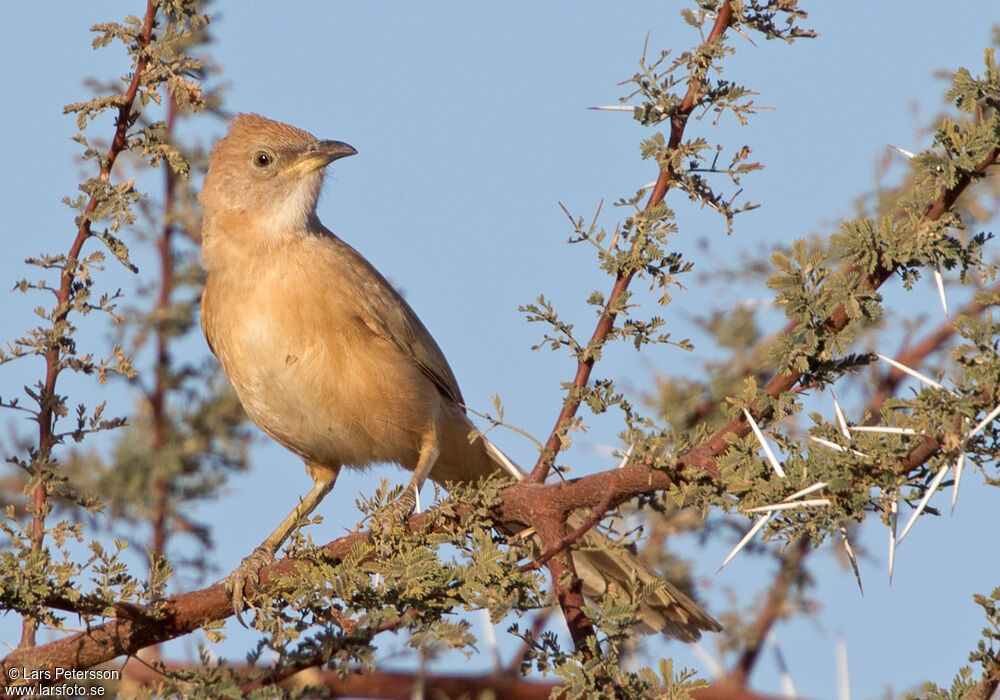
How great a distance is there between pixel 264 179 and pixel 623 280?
3311 mm

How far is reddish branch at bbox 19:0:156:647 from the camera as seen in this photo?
3.77 meters

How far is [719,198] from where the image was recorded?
362 cm

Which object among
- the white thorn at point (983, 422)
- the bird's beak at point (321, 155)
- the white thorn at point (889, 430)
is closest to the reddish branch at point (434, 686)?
the white thorn at point (889, 430)

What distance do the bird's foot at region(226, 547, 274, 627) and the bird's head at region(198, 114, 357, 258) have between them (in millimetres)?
1730

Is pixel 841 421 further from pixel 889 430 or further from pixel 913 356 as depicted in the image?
pixel 913 356

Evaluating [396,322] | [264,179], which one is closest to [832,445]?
[396,322]

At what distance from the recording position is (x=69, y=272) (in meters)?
3.77

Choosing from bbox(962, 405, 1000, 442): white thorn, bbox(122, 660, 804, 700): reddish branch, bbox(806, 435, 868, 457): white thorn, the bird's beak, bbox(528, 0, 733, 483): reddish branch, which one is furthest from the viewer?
the bird's beak

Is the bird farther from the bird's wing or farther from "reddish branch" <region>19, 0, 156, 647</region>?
"reddish branch" <region>19, 0, 156, 647</region>

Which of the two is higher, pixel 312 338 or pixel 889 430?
pixel 312 338

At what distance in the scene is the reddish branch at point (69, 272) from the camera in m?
3.77

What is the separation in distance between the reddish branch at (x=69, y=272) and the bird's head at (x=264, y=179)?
221 cm

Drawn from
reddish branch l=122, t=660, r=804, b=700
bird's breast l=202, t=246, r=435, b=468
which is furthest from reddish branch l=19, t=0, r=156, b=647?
bird's breast l=202, t=246, r=435, b=468

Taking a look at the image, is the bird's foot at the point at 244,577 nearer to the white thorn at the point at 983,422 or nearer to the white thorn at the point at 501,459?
the white thorn at the point at 501,459
